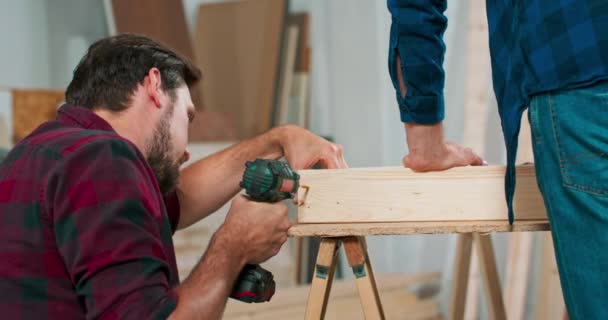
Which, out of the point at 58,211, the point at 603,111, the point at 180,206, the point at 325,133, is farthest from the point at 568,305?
the point at 325,133

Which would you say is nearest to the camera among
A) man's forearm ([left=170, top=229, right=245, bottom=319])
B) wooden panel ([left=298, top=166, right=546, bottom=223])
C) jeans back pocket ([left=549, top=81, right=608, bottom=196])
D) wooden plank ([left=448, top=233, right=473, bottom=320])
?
jeans back pocket ([left=549, top=81, right=608, bottom=196])

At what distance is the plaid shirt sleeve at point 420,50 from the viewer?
1274 millimetres

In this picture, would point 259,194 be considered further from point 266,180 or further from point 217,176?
point 217,176

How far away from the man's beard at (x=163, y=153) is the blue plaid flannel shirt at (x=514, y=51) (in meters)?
0.55

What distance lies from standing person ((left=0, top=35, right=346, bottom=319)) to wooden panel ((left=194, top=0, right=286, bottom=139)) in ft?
9.95

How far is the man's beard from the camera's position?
1.53 meters

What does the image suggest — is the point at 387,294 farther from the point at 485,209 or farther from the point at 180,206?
the point at 485,209

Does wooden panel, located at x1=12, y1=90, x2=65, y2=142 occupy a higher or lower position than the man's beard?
lower

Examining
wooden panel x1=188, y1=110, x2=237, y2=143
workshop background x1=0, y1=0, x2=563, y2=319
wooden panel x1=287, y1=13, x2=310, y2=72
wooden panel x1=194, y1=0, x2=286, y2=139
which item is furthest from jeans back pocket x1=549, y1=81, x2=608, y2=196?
wooden panel x1=287, y1=13, x2=310, y2=72

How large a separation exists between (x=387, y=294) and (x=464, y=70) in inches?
45.7

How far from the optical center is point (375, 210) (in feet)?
4.83

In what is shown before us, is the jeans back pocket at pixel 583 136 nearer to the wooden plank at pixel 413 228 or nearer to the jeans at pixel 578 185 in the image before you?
the jeans at pixel 578 185

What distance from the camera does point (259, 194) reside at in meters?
1.34

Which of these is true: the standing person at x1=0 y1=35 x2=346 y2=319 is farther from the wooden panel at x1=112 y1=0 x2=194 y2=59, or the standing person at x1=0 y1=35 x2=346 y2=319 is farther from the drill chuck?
the wooden panel at x1=112 y1=0 x2=194 y2=59
